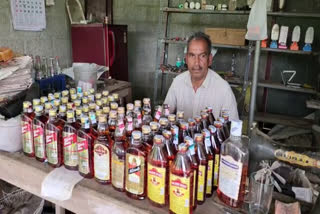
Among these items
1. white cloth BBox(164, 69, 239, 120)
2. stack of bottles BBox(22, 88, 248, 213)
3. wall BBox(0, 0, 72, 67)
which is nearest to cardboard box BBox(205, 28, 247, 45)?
white cloth BBox(164, 69, 239, 120)

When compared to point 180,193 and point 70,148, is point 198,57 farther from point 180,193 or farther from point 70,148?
point 180,193

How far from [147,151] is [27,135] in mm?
610

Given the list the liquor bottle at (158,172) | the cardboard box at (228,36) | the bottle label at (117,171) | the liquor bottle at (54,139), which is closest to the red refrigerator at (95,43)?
the cardboard box at (228,36)

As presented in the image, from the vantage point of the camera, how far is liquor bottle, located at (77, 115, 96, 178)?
104 centimetres

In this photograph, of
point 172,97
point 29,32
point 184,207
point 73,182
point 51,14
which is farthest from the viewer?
point 51,14

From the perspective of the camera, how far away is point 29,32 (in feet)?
8.39

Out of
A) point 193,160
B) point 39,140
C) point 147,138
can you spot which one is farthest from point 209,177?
point 39,140

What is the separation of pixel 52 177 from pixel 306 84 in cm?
296

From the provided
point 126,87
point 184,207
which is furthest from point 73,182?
point 126,87

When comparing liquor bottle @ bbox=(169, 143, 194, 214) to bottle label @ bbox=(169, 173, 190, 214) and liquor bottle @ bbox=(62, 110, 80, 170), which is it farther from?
liquor bottle @ bbox=(62, 110, 80, 170)

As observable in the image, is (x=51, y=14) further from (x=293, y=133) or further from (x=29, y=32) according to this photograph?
(x=293, y=133)

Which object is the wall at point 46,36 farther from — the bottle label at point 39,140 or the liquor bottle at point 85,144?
the liquor bottle at point 85,144

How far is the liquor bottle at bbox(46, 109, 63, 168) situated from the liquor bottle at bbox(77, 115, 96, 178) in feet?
0.40

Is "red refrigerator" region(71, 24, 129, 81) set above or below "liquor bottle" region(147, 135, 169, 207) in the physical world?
above
